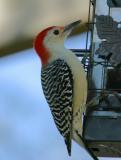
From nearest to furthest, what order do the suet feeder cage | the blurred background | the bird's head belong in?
the suet feeder cage
the bird's head
the blurred background

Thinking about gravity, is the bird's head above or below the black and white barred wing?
above

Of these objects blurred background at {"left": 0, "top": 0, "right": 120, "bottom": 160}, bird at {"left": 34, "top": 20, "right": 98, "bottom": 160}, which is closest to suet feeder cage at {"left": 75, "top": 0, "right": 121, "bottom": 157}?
bird at {"left": 34, "top": 20, "right": 98, "bottom": 160}

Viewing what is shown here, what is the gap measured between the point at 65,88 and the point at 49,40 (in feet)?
0.71

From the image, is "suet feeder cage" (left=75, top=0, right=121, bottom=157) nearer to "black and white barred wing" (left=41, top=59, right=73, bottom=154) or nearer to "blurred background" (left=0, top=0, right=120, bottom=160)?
"black and white barred wing" (left=41, top=59, right=73, bottom=154)

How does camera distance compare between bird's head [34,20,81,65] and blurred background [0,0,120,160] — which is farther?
blurred background [0,0,120,160]

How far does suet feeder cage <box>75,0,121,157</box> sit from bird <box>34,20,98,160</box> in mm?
42

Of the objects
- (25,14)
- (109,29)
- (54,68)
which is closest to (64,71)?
(54,68)

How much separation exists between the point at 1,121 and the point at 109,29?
1.36 metres

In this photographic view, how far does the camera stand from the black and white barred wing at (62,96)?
75.2 inches

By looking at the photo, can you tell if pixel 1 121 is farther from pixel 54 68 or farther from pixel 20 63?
pixel 54 68

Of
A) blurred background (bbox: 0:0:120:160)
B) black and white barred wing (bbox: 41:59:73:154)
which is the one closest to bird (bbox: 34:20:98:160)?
black and white barred wing (bbox: 41:59:73:154)

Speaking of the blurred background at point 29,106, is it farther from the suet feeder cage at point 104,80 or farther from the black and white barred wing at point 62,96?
the black and white barred wing at point 62,96

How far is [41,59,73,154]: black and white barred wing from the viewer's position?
6.26ft

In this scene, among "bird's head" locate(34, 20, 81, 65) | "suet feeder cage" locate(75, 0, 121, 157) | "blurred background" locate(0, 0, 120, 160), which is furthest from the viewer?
"blurred background" locate(0, 0, 120, 160)
